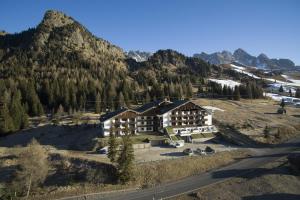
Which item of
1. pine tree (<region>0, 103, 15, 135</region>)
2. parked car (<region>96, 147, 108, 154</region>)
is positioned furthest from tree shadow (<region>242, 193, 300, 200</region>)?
pine tree (<region>0, 103, 15, 135</region>)

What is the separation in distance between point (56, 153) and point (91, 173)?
43.5 ft

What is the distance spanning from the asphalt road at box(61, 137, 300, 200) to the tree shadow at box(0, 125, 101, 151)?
76.4 feet

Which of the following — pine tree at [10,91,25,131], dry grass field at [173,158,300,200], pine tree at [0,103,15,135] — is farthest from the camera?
pine tree at [10,91,25,131]

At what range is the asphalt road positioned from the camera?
180 feet

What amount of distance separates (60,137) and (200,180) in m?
47.9

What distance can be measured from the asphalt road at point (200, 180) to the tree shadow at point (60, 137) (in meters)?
23.3

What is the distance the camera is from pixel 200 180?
60.8 meters

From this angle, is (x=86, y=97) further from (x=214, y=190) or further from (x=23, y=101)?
(x=214, y=190)

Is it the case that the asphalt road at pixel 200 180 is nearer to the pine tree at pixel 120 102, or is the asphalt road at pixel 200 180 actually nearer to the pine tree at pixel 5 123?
the pine tree at pixel 5 123

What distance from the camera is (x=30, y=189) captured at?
56.9 metres

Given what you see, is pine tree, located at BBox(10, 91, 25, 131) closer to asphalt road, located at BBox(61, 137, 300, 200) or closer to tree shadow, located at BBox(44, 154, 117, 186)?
tree shadow, located at BBox(44, 154, 117, 186)

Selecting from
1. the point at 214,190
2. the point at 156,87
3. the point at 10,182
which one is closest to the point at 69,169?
the point at 10,182

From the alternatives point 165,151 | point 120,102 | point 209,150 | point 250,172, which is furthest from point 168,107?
point 250,172

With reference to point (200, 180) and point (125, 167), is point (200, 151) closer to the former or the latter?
point (200, 180)
